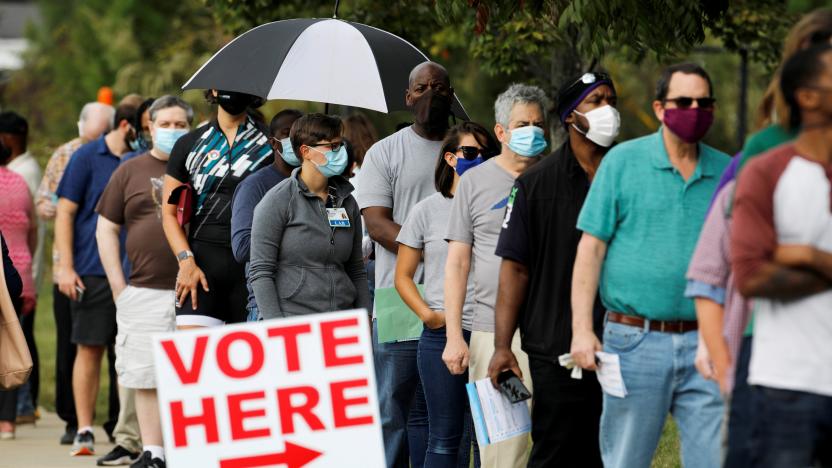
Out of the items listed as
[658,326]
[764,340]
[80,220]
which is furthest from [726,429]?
[80,220]

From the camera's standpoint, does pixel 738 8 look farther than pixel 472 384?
Yes

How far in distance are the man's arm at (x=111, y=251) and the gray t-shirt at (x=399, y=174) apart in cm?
239

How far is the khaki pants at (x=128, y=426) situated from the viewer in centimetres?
1046

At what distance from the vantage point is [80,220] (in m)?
11.2

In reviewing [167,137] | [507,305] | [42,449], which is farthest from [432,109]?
[42,449]

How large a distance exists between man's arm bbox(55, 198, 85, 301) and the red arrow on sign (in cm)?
524

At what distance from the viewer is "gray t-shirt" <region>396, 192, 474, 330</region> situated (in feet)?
25.5

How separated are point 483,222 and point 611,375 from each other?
Result: 4.49 ft

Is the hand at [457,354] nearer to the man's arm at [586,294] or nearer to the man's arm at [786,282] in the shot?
the man's arm at [586,294]

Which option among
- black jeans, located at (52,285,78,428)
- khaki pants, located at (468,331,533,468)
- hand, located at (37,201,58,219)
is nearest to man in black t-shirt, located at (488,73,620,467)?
khaki pants, located at (468,331,533,468)

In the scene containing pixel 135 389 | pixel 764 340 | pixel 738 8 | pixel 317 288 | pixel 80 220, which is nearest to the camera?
pixel 764 340

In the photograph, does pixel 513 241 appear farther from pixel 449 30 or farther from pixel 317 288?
pixel 449 30

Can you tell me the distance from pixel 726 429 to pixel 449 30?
9.52 metres

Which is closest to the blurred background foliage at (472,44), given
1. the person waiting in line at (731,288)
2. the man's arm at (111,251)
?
the person waiting in line at (731,288)
